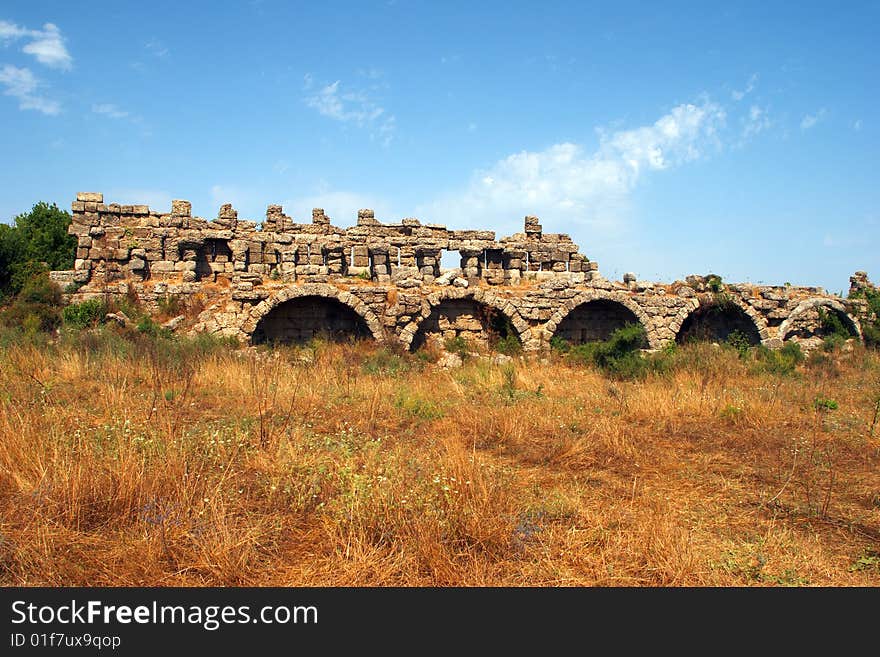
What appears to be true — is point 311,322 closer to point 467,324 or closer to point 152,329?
point 152,329

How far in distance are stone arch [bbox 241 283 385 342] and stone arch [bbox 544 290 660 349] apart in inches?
200

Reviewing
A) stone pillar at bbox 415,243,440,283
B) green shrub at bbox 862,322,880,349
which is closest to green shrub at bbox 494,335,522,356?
stone pillar at bbox 415,243,440,283

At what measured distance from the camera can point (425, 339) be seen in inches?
646

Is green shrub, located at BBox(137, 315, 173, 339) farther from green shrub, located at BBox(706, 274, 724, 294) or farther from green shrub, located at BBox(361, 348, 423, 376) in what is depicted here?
green shrub, located at BBox(706, 274, 724, 294)

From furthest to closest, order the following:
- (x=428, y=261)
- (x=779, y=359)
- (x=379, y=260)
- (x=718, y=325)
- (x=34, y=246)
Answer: (x=34, y=246) → (x=718, y=325) → (x=428, y=261) → (x=379, y=260) → (x=779, y=359)

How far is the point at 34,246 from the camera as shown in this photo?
23.5 meters

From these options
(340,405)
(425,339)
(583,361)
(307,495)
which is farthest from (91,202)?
(307,495)

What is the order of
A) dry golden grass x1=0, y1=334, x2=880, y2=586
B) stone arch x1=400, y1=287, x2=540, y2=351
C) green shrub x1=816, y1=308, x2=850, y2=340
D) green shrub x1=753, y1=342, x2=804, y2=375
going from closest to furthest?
dry golden grass x1=0, y1=334, x2=880, y2=586, green shrub x1=753, y1=342, x2=804, y2=375, stone arch x1=400, y1=287, x2=540, y2=351, green shrub x1=816, y1=308, x2=850, y2=340

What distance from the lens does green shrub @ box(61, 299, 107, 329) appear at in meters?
14.3

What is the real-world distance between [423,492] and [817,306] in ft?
63.9

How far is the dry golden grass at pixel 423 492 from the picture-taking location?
362 centimetres

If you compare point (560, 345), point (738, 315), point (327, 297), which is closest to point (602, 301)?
point (560, 345)

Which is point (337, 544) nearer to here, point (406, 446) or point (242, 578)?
point (242, 578)

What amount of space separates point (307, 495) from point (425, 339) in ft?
39.5
